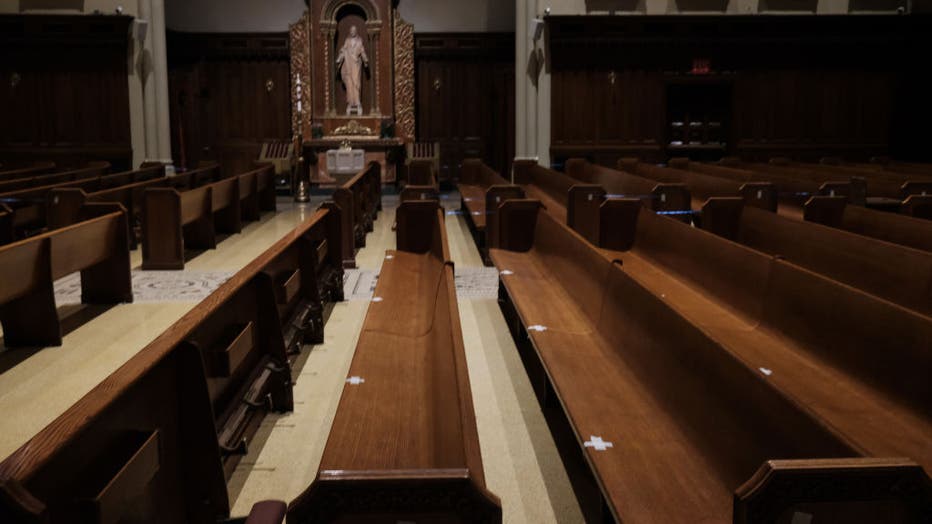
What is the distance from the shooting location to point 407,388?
3559mm

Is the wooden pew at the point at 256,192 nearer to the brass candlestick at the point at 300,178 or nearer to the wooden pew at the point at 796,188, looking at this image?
the brass candlestick at the point at 300,178

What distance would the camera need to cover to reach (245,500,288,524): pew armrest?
1.71 metres

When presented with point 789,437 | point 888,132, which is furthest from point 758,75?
point 789,437

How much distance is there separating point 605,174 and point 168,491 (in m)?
8.56

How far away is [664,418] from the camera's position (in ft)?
10.5

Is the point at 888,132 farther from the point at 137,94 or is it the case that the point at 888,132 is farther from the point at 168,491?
the point at 168,491

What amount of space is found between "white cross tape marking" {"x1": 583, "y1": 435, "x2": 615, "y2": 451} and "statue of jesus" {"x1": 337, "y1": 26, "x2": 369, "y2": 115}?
15.4m

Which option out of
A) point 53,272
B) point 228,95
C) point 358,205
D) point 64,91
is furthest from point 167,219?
point 228,95

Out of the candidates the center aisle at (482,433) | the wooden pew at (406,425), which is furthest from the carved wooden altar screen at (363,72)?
the wooden pew at (406,425)

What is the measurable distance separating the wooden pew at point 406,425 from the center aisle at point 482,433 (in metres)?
0.52

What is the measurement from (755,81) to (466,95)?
5.81m

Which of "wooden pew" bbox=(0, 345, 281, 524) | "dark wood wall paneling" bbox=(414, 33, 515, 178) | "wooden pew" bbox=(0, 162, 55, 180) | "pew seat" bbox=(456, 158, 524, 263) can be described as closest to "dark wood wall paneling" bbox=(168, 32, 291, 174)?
"dark wood wall paneling" bbox=(414, 33, 515, 178)

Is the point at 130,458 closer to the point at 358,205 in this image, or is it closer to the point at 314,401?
the point at 314,401

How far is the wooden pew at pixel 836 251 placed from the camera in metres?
4.15
